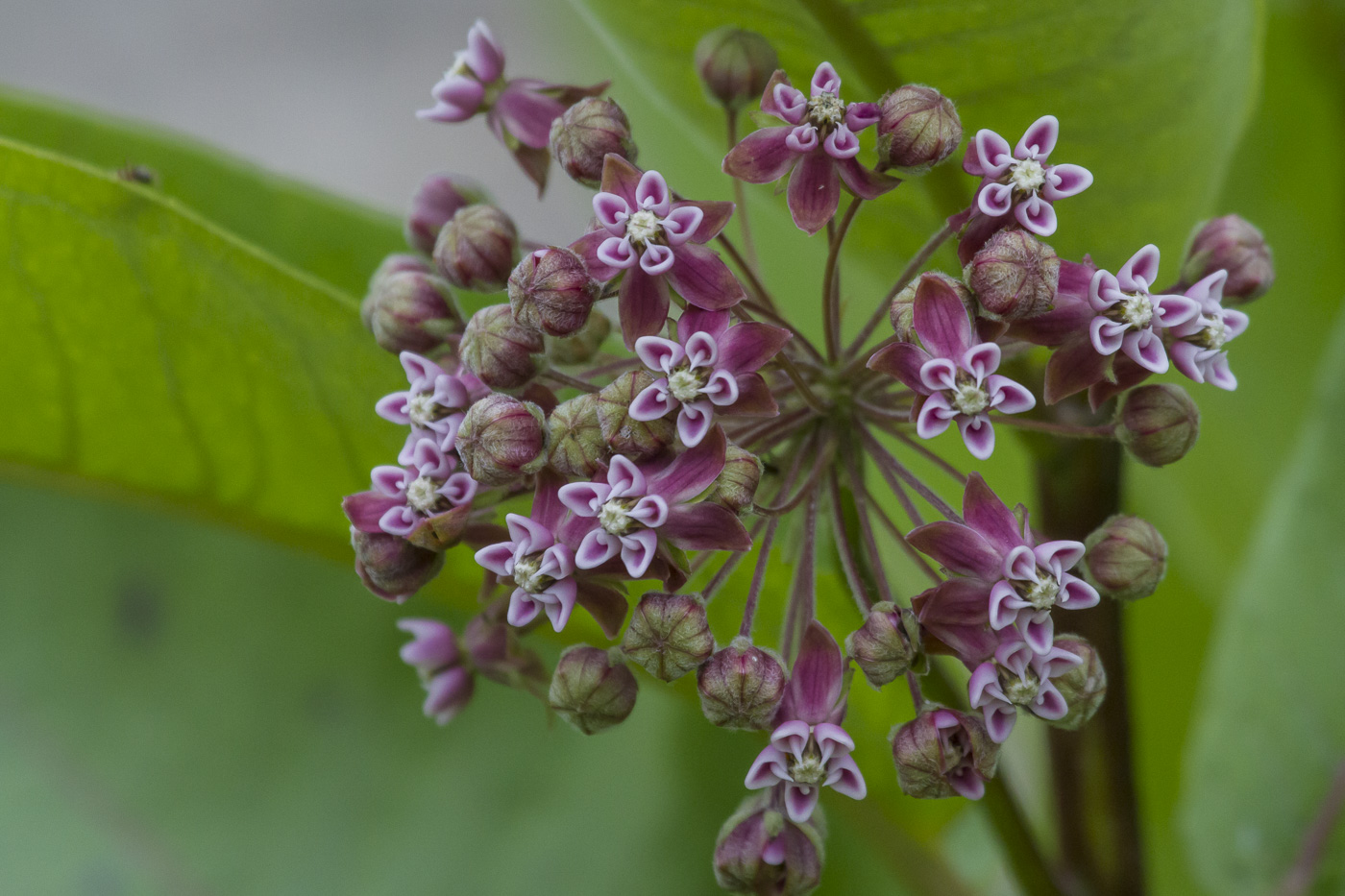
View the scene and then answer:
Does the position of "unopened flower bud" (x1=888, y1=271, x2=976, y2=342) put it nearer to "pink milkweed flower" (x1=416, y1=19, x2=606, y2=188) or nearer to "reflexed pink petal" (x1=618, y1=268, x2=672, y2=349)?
"reflexed pink petal" (x1=618, y1=268, x2=672, y2=349)

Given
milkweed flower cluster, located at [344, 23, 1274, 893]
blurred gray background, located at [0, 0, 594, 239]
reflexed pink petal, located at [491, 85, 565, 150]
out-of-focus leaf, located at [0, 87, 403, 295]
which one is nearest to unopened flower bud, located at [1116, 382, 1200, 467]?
milkweed flower cluster, located at [344, 23, 1274, 893]

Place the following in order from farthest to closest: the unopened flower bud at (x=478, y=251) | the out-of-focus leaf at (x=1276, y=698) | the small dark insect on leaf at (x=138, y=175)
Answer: the out-of-focus leaf at (x=1276, y=698)
the small dark insect on leaf at (x=138, y=175)
the unopened flower bud at (x=478, y=251)

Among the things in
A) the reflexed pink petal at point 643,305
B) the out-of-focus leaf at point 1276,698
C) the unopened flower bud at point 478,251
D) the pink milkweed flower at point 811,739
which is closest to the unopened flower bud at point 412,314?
the unopened flower bud at point 478,251

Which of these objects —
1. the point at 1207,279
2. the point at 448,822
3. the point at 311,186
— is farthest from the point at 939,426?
the point at 448,822

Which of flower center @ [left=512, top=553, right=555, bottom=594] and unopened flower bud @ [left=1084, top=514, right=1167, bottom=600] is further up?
unopened flower bud @ [left=1084, top=514, right=1167, bottom=600]

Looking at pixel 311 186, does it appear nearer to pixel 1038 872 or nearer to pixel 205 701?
pixel 205 701

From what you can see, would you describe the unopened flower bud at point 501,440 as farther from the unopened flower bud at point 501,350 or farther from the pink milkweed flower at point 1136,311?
the pink milkweed flower at point 1136,311
